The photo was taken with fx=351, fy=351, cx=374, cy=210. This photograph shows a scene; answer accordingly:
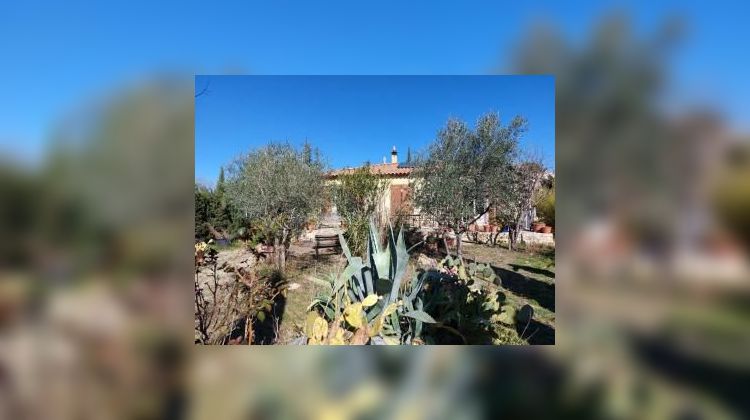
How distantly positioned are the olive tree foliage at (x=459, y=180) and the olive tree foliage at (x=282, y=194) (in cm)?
185

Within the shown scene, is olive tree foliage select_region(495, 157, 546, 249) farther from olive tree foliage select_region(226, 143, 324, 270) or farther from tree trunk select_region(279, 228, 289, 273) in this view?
tree trunk select_region(279, 228, 289, 273)

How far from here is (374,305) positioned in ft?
5.64

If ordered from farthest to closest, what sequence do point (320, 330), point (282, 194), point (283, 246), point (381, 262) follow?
point (282, 194), point (283, 246), point (381, 262), point (320, 330)

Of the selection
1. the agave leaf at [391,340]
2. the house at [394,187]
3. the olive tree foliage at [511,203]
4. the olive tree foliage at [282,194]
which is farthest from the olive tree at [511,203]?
the agave leaf at [391,340]

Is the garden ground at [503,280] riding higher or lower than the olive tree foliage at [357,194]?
lower

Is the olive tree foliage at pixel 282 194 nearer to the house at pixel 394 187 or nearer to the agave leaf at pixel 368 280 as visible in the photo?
the house at pixel 394 187

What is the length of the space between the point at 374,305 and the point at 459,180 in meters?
4.86

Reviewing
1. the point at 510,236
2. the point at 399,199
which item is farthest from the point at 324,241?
the point at 510,236

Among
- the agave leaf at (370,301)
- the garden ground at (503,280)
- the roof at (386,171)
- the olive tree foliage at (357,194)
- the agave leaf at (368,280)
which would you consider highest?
the roof at (386,171)

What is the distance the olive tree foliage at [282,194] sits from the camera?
173 inches

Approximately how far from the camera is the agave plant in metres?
1.32
